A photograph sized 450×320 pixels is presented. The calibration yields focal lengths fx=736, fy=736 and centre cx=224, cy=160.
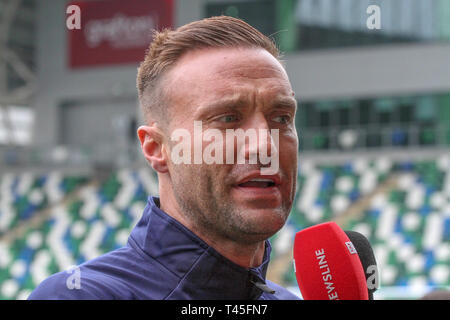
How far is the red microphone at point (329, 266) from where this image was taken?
0.89 metres

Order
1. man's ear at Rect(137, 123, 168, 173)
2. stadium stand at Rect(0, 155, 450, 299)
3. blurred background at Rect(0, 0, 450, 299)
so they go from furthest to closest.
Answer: blurred background at Rect(0, 0, 450, 299) → stadium stand at Rect(0, 155, 450, 299) → man's ear at Rect(137, 123, 168, 173)

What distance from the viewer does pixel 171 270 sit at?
898mm

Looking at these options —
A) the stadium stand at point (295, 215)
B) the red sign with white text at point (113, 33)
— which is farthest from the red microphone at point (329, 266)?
the red sign with white text at point (113, 33)

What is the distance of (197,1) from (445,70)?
4.12m

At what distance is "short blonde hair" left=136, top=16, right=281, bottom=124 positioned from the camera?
0.92 metres

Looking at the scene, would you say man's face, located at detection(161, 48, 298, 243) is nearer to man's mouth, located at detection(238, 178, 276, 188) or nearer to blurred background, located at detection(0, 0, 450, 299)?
man's mouth, located at detection(238, 178, 276, 188)

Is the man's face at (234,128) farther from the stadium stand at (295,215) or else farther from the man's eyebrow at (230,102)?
the stadium stand at (295,215)

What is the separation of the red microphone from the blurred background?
830cm

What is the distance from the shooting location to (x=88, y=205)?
12.0 metres

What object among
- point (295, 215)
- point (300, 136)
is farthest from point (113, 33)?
point (295, 215)

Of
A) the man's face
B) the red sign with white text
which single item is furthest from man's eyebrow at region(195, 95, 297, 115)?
the red sign with white text

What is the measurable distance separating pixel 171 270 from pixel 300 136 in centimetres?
1110
